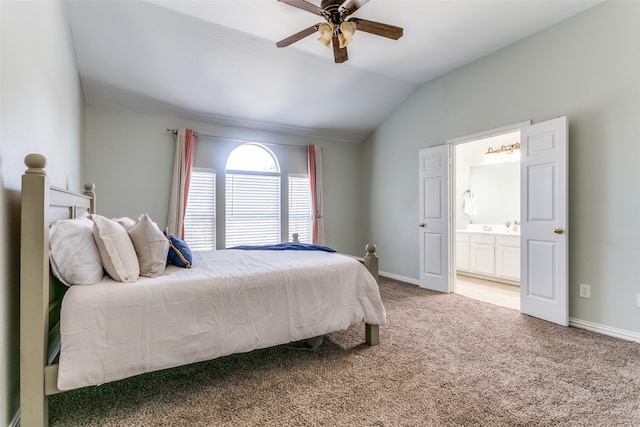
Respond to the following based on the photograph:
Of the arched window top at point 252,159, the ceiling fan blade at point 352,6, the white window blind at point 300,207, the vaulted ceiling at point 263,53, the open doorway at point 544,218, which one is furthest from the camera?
the white window blind at point 300,207

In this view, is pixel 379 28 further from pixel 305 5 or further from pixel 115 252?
pixel 115 252

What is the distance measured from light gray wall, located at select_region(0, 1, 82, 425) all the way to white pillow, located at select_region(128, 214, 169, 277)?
1.78ft

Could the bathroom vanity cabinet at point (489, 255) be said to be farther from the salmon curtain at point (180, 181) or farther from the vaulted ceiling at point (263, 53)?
the salmon curtain at point (180, 181)

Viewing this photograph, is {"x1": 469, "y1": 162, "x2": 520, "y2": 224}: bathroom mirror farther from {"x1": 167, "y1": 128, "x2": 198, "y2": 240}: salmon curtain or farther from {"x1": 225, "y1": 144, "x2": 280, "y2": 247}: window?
{"x1": 167, "y1": 128, "x2": 198, "y2": 240}: salmon curtain

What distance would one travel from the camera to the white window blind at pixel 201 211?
435 cm

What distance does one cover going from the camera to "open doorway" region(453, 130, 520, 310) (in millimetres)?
4621

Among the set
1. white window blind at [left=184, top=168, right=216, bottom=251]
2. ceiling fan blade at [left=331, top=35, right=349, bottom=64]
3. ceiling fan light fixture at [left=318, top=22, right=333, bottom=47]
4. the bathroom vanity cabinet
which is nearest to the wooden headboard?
ceiling fan light fixture at [left=318, top=22, right=333, bottom=47]

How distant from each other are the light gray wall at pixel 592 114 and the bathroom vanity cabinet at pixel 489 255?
65.4 inches

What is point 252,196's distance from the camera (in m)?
4.86

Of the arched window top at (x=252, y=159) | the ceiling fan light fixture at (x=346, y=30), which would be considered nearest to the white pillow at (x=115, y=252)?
the ceiling fan light fixture at (x=346, y=30)

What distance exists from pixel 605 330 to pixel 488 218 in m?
3.06

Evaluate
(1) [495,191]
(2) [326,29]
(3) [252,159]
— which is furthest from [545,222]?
(3) [252,159]

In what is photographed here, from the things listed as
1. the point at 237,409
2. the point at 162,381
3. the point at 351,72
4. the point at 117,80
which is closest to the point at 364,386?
the point at 237,409

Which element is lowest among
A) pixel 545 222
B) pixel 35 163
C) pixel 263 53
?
pixel 545 222
